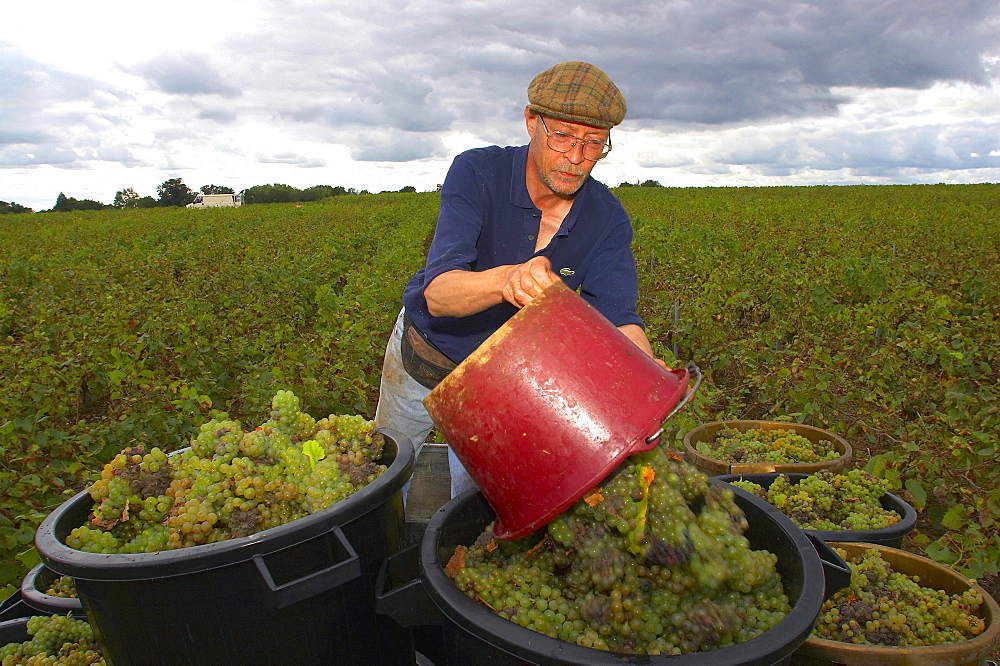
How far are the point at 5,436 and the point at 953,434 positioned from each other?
17.0 feet

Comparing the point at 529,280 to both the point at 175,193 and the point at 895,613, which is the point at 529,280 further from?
the point at 175,193

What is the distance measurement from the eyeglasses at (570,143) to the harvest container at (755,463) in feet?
5.62

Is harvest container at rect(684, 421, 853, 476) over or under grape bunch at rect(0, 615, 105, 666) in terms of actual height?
over

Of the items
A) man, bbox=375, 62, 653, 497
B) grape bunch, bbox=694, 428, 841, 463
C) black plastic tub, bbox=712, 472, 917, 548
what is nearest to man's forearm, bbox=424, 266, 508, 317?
man, bbox=375, 62, 653, 497

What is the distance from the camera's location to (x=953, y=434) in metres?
3.47

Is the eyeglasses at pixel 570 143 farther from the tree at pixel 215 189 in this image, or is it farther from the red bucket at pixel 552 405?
the tree at pixel 215 189

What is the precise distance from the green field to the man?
163 centimetres

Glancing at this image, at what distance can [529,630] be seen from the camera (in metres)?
1.21

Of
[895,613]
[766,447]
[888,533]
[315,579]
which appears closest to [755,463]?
[766,447]

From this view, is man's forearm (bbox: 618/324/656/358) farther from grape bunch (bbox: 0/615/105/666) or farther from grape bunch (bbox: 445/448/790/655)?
grape bunch (bbox: 0/615/105/666)

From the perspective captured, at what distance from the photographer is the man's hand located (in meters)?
1.51

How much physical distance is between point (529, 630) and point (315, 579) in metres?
0.54

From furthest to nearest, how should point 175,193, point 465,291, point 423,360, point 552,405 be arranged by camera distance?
point 175,193, point 423,360, point 465,291, point 552,405

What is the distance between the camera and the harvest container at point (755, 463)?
2.94m
